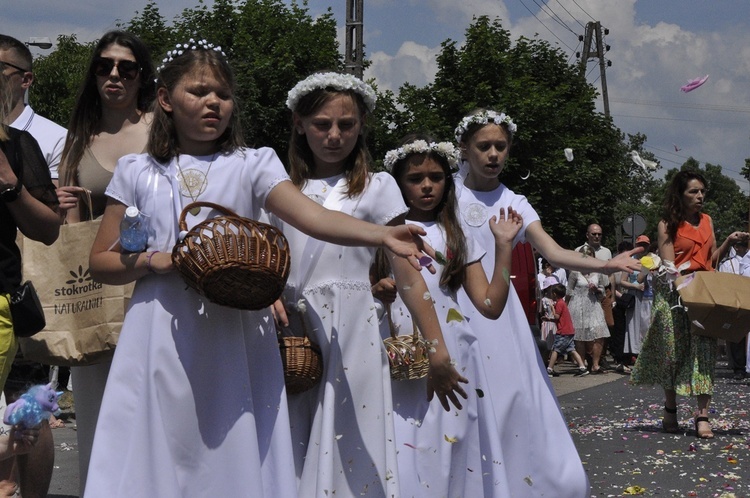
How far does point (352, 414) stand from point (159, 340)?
37.2 inches

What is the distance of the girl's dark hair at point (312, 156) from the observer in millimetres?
4652

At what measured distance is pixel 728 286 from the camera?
29.8ft

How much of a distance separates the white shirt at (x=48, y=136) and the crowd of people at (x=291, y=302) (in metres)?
0.01

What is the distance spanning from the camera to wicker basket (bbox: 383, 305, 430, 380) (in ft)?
15.6

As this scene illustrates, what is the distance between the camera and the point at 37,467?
4988 mm

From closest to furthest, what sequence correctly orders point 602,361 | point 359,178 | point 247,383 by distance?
point 247,383
point 359,178
point 602,361

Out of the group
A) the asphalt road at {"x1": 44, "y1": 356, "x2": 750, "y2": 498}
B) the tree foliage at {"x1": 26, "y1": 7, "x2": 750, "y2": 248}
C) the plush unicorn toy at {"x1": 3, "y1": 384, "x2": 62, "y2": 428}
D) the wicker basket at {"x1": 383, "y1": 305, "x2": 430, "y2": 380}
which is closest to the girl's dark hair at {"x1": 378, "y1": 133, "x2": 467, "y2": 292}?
the wicker basket at {"x1": 383, "y1": 305, "x2": 430, "y2": 380}

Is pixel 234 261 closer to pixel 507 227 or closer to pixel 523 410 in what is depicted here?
pixel 507 227

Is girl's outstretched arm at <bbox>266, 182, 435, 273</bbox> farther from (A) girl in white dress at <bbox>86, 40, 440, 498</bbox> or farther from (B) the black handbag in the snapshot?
(B) the black handbag

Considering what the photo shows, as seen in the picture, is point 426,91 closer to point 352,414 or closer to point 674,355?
point 674,355

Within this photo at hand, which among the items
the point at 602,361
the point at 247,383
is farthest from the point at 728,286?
the point at 602,361

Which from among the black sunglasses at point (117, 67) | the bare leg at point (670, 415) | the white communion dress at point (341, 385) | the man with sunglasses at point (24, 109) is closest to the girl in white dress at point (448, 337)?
the white communion dress at point (341, 385)

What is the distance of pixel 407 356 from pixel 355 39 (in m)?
15.1

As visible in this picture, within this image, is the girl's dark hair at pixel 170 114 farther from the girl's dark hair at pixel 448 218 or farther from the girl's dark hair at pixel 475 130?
the girl's dark hair at pixel 475 130
